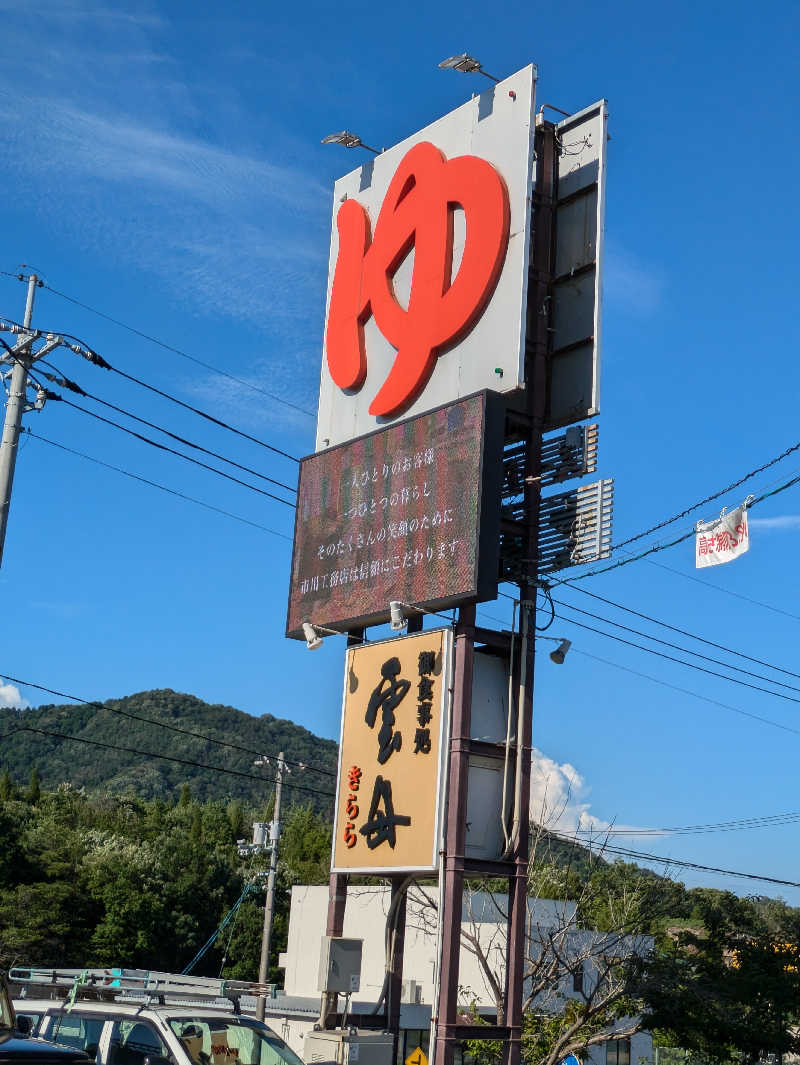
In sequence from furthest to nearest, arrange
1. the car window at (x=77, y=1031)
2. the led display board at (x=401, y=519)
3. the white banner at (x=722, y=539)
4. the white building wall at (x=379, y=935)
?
the white building wall at (x=379, y=935), the white banner at (x=722, y=539), the led display board at (x=401, y=519), the car window at (x=77, y=1031)

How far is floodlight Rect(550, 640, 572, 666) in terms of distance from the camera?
60.9ft

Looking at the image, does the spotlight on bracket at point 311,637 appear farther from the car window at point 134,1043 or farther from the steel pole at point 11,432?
the car window at point 134,1043

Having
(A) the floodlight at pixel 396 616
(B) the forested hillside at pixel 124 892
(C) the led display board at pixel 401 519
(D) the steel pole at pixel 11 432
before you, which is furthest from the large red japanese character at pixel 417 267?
(B) the forested hillside at pixel 124 892

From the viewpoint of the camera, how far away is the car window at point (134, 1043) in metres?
13.2

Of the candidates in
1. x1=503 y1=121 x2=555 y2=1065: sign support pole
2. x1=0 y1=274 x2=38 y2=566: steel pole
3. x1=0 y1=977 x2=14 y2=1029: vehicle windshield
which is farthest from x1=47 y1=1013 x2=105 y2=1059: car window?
x1=0 y1=274 x2=38 y2=566: steel pole

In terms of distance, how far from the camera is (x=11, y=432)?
61.1 feet

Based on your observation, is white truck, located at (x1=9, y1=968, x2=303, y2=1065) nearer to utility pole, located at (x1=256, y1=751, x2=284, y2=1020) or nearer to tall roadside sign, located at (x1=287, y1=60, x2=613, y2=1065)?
tall roadside sign, located at (x1=287, y1=60, x2=613, y2=1065)

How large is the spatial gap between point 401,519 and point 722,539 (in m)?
4.96

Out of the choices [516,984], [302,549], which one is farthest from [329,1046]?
[302,549]

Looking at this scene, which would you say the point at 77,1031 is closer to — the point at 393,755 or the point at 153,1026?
the point at 153,1026

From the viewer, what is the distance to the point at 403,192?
22.3 meters

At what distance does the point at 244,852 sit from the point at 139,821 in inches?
1588

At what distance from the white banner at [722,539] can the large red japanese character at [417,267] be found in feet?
16.3

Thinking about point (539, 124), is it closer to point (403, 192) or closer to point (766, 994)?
point (403, 192)
